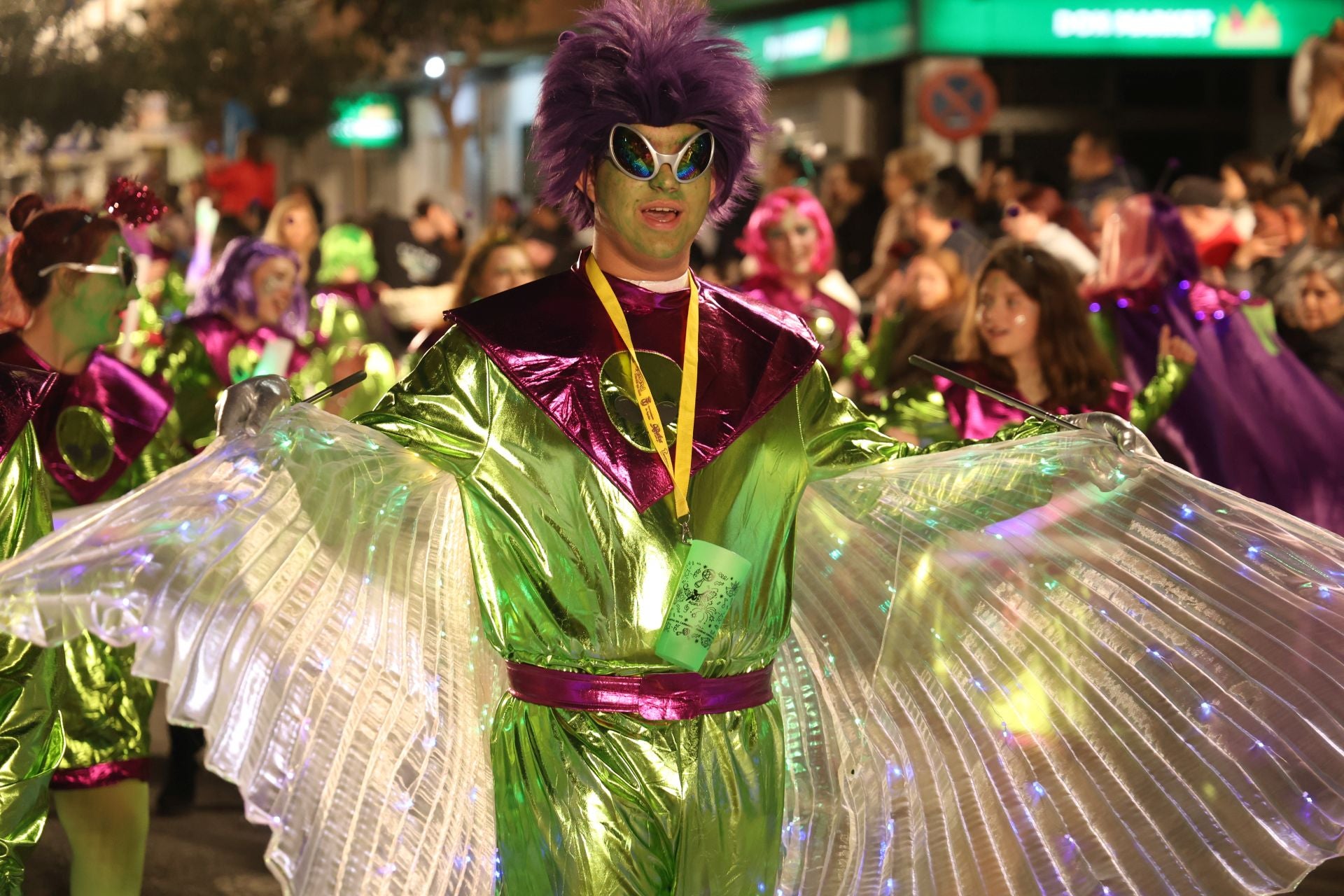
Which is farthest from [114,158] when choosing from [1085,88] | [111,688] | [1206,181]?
[111,688]

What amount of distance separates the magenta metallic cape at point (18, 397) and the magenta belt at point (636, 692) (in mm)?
1488

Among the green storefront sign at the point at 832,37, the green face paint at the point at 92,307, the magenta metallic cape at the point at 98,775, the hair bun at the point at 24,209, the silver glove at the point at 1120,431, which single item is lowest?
the magenta metallic cape at the point at 98,775

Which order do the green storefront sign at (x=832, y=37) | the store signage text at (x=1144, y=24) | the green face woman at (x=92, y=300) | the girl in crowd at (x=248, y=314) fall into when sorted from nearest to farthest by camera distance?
the green face woman at (x=92, y=300), the girl in crowd at (x=248, y=314), the green storefront sign at (x=832, y=37), the store signage text at (x=1144, y=24)

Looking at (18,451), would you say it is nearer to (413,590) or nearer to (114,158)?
(413,590)

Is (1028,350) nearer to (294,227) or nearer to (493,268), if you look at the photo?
(493,268)

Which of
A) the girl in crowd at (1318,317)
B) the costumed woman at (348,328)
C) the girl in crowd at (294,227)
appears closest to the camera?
the costumed woman at (348,328)

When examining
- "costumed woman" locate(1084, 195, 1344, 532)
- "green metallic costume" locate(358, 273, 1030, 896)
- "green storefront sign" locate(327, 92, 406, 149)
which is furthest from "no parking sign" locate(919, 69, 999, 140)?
"green storefront sign" locate(327, 92, 406, 149)

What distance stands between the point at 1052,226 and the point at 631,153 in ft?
19.7

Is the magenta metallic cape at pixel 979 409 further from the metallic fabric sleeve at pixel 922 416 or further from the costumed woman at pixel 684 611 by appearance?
the costumed woman at pixel 684 611

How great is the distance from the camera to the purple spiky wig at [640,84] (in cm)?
310

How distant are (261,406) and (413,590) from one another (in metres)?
0.52

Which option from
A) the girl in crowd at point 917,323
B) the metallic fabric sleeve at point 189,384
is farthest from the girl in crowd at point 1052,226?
the metallic fabric sleeve at point 189,384

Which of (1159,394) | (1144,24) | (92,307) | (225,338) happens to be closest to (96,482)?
(92,307)

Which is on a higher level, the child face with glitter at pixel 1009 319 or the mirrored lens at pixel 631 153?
the mirrored lens at pixel 631 153
